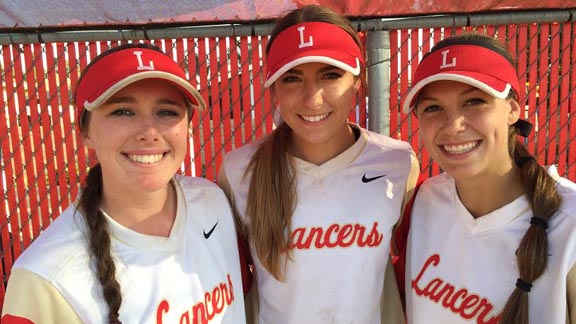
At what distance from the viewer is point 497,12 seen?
125 inches

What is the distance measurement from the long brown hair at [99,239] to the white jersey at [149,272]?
2 centimetres

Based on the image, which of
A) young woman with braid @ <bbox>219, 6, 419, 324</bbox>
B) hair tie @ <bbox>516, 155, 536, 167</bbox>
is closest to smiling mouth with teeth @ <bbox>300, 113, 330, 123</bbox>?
young woman with braid @ <bbox>219, 6, 419, 324</bbox>

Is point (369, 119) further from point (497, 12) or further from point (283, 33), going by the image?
point (283, 33)

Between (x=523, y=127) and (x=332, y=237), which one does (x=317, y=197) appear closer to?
(x=332, y=237)

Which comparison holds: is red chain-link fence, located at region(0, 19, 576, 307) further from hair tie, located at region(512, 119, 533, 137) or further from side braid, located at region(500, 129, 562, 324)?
side braid, located at region(500, 129, 562, 324)

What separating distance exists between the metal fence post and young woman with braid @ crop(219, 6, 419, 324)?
3.25 feet

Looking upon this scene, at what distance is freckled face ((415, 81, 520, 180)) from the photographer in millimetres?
1807

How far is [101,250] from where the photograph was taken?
1.67 m

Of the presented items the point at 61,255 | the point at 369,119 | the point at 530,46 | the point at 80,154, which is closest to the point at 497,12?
the point at 530,46

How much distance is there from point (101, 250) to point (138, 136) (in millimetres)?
393

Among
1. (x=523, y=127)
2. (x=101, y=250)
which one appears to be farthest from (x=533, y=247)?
(x=101, y=250)

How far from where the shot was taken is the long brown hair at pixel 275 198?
217 centimetres

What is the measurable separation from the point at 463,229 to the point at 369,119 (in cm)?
149

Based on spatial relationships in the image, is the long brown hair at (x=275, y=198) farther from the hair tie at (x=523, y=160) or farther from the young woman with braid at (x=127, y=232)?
the hair tie at (x=523, y=160)
